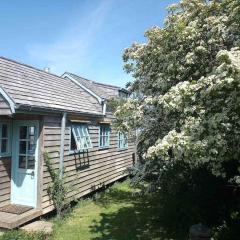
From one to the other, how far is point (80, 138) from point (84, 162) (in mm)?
1048

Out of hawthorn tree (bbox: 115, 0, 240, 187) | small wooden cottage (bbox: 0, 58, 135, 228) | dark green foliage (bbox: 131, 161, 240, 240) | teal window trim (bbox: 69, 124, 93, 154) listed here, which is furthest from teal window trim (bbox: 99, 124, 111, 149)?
dark green foliage (bbox: 131, 161, 240, 240)

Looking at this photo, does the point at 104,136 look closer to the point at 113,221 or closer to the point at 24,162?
the point at 113,221

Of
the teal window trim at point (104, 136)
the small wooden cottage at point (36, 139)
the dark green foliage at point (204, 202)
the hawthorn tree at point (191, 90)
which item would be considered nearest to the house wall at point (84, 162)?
the small wooden cottage at point (36, 139)

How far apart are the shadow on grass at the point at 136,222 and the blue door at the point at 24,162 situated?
7.34 ft

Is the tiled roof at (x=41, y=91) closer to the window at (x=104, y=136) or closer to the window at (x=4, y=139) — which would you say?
the window at (x=104, y=136)

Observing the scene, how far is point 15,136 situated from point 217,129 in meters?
7.36

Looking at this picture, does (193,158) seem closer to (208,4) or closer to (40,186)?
(208,4)

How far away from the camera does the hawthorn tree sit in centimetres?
600

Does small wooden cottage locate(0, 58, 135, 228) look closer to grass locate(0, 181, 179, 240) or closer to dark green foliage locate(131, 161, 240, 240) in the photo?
grass locate(0, 181, 179, 240)

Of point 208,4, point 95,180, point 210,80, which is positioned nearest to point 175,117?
point 208,4

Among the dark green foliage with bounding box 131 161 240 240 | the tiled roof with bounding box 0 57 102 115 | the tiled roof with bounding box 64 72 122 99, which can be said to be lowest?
the dark green foliage with bounding box 131 161 240 240

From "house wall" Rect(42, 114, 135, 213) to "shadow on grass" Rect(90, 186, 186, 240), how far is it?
1121 millimetres

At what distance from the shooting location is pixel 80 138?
46.8 ft

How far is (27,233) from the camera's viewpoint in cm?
990
